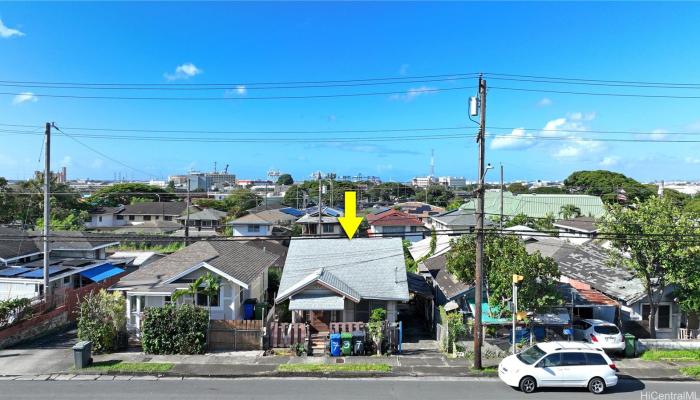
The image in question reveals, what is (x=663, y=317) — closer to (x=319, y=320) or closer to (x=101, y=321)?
(x=319, y=320)

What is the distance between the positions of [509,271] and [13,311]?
23328 mm

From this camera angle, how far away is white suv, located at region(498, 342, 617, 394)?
16.0 meters

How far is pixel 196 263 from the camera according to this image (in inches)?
925

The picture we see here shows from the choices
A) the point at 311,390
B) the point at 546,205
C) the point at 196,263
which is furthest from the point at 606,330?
the point at 546,205

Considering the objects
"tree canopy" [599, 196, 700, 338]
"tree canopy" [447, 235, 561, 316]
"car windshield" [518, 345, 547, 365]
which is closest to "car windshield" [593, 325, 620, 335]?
"tree canopy" [447, 235, 561, 316]

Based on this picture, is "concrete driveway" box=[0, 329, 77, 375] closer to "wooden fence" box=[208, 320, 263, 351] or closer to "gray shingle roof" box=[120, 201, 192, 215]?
"wooden fence" box=[208, 320, 263, 351]

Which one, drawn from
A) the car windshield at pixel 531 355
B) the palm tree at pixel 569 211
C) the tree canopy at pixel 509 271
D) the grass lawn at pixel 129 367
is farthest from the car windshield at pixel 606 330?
the palm tree at pixel 569 211

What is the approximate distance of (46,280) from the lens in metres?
25.7

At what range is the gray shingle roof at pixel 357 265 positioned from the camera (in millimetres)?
23406

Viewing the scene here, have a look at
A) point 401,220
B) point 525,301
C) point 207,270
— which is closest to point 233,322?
point 207,270

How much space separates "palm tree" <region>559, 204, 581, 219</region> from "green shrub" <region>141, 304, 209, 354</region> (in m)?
59.3

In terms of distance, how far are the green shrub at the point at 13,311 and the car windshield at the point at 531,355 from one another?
22.8 meters

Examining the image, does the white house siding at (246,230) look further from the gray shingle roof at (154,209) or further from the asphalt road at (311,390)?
the asphalt road at (311,390)

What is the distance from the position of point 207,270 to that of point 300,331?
5760 mm
